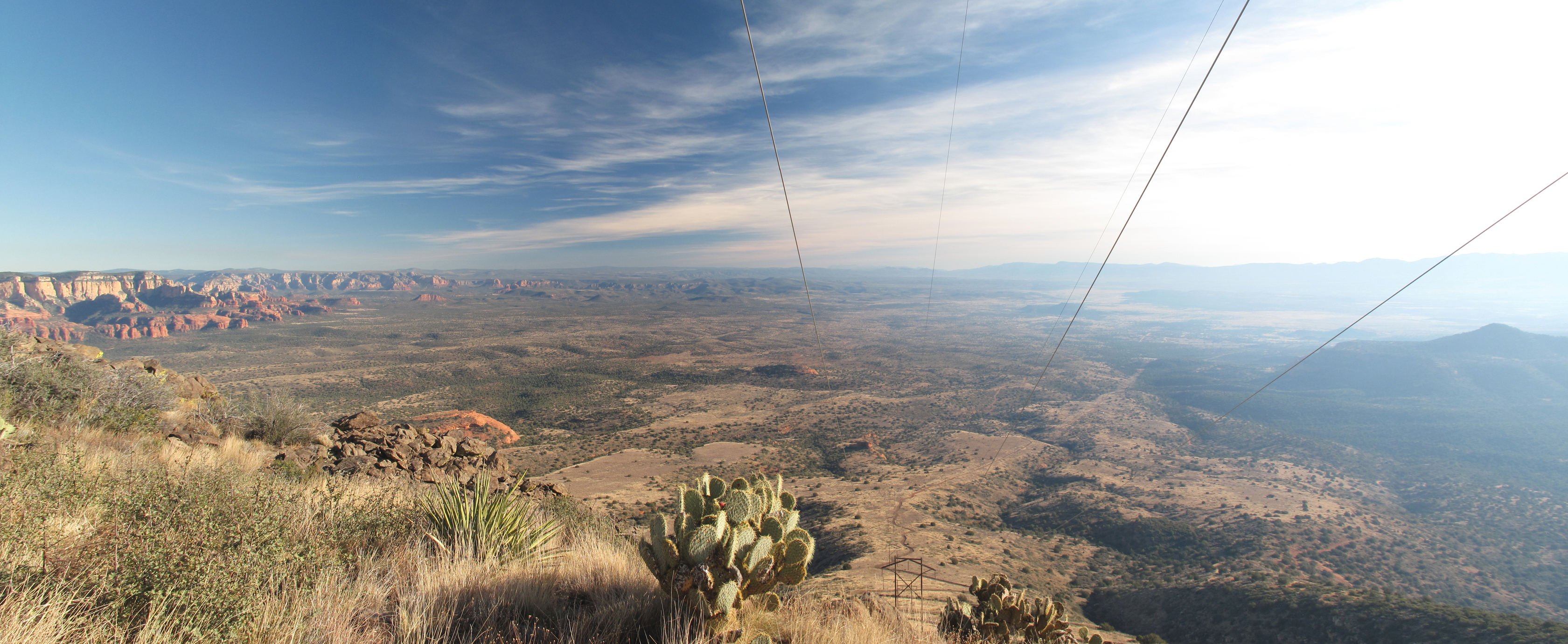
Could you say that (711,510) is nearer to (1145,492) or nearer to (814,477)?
(814,477)

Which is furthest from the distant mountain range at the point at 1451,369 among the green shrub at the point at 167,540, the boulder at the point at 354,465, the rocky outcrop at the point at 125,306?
the rocky outcrop at the point at 125,306

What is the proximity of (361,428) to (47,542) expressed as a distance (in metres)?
12.2

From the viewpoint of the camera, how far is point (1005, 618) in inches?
319

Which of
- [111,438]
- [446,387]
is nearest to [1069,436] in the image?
[111,438]

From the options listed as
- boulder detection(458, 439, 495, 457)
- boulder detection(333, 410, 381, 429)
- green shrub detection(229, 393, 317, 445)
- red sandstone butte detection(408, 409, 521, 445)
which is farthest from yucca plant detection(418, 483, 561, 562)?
red sandstone butte detection(408, 409, 521, 445)

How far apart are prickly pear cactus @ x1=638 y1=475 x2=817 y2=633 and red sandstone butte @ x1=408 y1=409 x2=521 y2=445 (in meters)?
46.5

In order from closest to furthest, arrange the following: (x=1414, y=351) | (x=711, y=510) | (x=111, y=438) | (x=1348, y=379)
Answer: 1. (x=711, y=510)
2. (x=111, y=438)
3. (x=1348, y=379)
4. (x=1414, y=351)

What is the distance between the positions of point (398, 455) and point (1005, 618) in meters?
13.3

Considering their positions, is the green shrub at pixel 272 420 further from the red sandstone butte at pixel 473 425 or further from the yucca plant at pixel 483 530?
the red sandstone butte at pixel 473 425

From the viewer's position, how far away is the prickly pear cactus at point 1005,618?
7.62 metres

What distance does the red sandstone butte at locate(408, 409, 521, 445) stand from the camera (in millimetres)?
45344

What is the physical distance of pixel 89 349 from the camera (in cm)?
1431


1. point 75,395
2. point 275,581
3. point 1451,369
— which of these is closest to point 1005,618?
point 275,581

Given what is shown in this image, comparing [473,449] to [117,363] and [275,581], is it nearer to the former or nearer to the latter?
[117,363]
